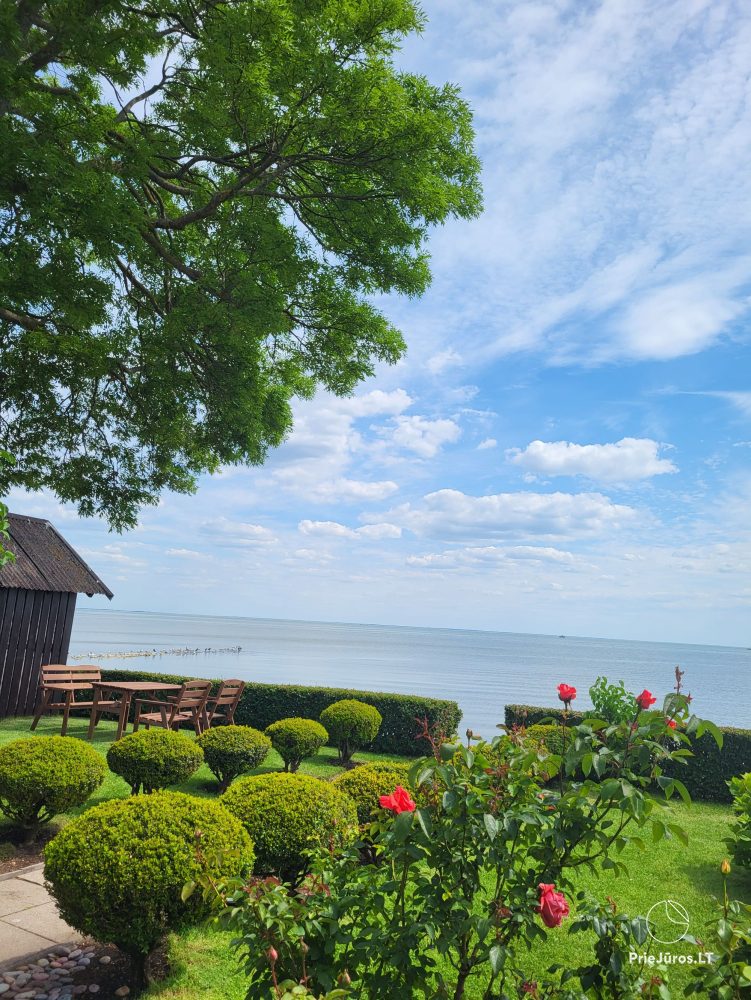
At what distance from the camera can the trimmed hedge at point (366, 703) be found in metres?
Result: 14.6

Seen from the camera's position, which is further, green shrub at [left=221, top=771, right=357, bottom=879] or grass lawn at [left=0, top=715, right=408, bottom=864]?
grass lawn at [left=0, top=715, right=408, bottom=864]

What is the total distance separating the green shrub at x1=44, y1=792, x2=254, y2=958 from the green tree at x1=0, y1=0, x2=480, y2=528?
6.40 m

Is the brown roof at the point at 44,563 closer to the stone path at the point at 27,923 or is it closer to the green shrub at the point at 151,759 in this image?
the green shrub at the point at 151,759

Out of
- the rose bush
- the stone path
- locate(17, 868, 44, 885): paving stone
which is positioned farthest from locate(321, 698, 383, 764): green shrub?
the rose bush

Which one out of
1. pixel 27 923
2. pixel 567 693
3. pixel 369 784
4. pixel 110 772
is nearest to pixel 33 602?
pixel 110 772

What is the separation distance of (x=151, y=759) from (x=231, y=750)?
1782mm

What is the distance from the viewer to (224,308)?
9.23m

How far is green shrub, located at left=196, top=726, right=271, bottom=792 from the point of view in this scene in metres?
9.50

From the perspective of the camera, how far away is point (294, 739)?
1103cm

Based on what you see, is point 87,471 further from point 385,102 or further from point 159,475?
point 385,102

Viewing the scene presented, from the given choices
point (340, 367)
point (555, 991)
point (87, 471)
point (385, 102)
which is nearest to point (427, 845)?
point (555, 991)

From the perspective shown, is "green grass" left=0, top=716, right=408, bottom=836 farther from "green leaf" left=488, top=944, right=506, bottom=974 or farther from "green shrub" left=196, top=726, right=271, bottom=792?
"green leaf" left=488, top=944, right=506, bottom=974

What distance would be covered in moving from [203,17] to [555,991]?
35.5ft

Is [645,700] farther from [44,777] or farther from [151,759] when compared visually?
[151,759]
